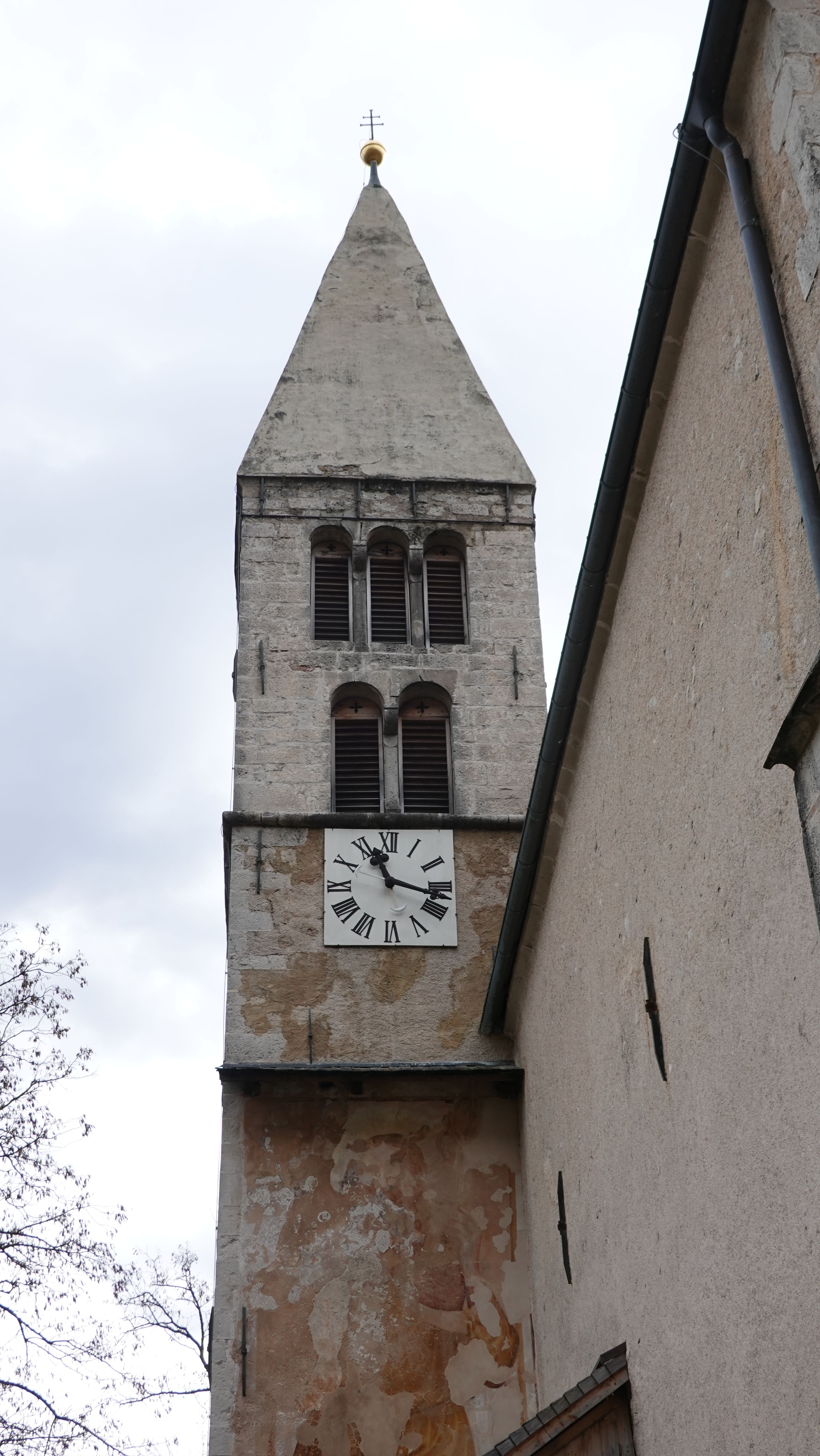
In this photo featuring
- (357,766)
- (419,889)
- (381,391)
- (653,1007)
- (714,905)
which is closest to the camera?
(714,905)

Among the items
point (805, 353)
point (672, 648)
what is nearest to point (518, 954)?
point (672, 648)

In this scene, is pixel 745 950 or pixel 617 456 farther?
pixel 617 456

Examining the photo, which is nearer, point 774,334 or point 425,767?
point 774,334

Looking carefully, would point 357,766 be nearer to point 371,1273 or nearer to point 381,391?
point 371,1273

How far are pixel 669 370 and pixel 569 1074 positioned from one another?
4.94 m

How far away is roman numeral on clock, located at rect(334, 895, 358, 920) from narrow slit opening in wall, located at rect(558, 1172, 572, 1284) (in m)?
3.75

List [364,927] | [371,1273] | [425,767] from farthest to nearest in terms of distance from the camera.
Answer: [425,767]
[364,927]
[371,1273]

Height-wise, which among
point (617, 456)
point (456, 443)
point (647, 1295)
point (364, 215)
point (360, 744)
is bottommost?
point (647, 1295)

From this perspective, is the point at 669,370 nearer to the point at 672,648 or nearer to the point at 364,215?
the point at 672,648

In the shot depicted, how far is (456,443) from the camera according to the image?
57.2 feet

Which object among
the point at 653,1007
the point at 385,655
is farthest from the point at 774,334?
the point at 385,655

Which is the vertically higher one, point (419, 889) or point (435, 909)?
point (419, 889)

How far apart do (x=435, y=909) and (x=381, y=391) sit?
6997 millimetres

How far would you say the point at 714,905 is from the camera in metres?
6.38
